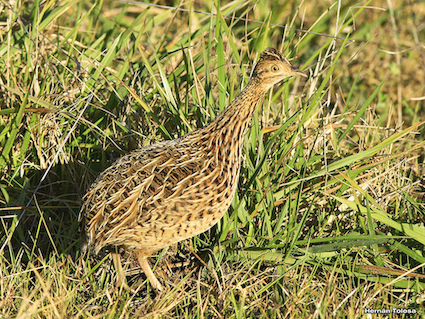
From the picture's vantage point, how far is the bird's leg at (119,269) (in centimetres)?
330

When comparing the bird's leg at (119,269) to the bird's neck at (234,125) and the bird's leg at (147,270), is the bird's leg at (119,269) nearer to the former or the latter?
the bird's leg at (147,270)

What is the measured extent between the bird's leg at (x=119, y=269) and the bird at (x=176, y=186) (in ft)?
0.06

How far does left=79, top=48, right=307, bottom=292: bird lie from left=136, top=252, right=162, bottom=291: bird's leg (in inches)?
1.0

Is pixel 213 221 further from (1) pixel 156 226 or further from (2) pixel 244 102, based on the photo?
(2) pixel 244 102

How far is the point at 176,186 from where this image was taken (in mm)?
3109

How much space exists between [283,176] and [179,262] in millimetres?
938

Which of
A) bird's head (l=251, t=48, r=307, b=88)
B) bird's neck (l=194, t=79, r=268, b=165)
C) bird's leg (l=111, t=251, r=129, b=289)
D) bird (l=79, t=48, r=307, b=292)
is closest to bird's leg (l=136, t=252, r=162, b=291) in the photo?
bird (l=79, t=48, r=307, b=292)

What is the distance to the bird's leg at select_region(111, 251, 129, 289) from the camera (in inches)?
130

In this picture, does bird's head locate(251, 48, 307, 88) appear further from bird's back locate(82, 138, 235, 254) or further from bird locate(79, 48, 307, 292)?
bird's back locate(82, 138, 235, 254)

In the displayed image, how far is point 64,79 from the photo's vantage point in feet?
13.8

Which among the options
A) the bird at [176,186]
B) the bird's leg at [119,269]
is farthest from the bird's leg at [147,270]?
the bird's leg at [119,269]

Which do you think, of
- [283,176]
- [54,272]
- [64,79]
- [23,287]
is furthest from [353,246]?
[64,79]

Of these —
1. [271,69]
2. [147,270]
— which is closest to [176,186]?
[147,270]

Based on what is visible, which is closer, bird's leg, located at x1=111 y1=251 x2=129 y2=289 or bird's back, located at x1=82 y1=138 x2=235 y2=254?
bird's back, located at x1=82 y1=138 x2=235 y2=254
